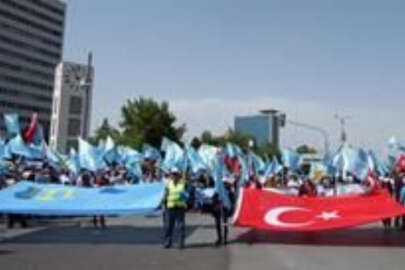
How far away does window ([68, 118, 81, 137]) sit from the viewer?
368ft

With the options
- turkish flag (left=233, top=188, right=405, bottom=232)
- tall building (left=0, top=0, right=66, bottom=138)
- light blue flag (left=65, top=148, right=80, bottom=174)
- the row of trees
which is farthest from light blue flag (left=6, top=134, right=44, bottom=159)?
tall building (left=0, top=0, right=66, bottom=138)

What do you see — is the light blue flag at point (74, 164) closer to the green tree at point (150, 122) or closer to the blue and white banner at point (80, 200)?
the blue and white banner at point (80, 200)

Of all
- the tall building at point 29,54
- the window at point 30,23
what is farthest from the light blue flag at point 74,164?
the window at point 30,23

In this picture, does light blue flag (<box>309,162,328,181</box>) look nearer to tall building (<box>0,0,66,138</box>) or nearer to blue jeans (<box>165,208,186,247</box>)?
blue jeans (<box>165,208,186,247</box>)

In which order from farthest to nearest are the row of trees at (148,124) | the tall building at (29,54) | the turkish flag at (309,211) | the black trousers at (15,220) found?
1. the tall building at (29,54)
2. the row of trees at (148,124)
3. the black trousers at (15,220)
4. the turkish flag at (309,211)

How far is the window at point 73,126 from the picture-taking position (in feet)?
368

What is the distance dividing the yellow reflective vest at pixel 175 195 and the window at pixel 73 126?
95291 mm

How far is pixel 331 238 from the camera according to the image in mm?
19656

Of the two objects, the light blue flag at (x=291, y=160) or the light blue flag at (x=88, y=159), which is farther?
the light blue flag at (x=291, y=160)

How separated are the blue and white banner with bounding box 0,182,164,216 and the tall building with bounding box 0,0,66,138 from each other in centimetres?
12267

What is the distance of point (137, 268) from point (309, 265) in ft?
10.6

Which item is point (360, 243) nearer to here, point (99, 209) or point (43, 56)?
point (99, 209)

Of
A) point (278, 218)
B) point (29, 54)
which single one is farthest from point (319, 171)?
point (29, 54)

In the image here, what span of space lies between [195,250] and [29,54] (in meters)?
140
